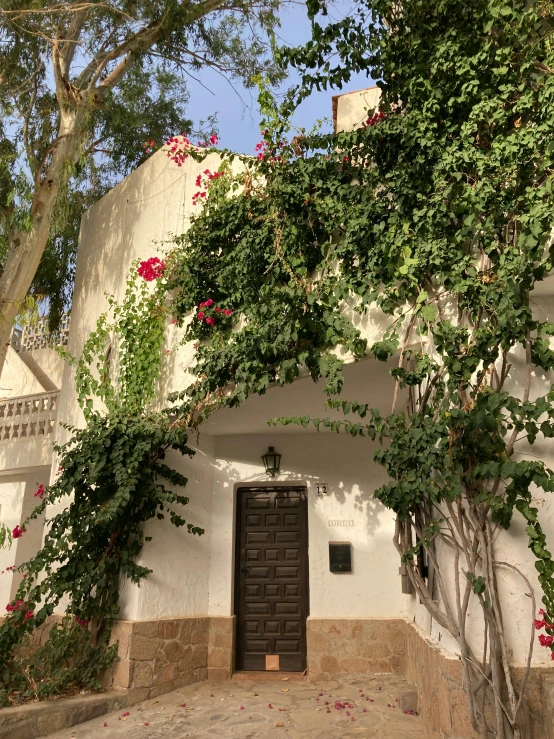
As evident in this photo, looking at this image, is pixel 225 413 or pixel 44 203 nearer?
pixel 225 413

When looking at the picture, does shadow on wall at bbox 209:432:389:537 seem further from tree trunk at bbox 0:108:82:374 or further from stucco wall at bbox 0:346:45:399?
stucco wall at bbox 0:346:45:399

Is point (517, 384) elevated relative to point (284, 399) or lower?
lower

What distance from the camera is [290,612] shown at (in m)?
6.16

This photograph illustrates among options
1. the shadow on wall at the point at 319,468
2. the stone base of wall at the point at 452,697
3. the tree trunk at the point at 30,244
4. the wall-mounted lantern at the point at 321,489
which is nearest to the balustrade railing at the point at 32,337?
the tree trunk at the point at 30,244

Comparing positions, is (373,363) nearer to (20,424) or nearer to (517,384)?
(517,384)

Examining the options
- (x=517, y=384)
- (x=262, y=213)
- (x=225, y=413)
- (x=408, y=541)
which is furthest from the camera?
(x=225, y=413)

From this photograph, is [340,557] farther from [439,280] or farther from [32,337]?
[32,337]

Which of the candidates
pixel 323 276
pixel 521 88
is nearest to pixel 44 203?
pixel 323 276

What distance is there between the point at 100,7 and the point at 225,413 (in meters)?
4.77

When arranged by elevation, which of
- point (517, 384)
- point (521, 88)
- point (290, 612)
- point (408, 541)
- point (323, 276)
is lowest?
point (290, 612)

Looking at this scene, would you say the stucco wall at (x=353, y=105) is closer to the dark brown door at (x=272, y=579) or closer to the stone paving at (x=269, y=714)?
the dark brown door at (x=272, y=579)

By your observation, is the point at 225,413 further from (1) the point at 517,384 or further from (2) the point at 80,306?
(1) the point at 517,384

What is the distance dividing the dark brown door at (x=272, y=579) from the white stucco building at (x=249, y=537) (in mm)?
11

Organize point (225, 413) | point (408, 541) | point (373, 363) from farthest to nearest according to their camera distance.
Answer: point (225, 413)
point (373, 363)
point (408, 541)
